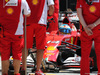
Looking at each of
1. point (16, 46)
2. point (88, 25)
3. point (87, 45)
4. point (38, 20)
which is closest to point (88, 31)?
point (88, 25)

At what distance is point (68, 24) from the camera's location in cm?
760

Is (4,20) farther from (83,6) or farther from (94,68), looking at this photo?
(94,68)

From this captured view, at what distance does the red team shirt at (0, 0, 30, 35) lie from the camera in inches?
129

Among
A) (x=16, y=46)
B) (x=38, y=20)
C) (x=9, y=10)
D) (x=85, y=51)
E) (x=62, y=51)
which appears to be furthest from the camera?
(x=62, y=51)

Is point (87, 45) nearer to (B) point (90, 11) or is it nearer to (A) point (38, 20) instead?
Answer: (B) point (90, 11)

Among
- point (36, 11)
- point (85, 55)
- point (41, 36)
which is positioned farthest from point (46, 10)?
point (85, 55)

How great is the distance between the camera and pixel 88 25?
135 inches

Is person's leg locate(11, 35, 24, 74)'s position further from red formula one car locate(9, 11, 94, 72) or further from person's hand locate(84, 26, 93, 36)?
red formula one car locate(9, 11, 94, 72)

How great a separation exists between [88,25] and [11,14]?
111cm

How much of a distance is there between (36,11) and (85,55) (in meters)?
1.03

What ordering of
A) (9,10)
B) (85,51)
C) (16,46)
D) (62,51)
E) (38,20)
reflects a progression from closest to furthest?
(9,10) < (16,46) < (85,51) < (38,20) < (62,51)

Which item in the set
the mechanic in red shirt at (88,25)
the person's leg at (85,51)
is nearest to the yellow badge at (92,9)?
the mechanic in red shirt at (88,25)

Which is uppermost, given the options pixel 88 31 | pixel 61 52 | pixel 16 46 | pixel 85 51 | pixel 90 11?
pixel 90 11

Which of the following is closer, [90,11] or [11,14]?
[11,14]
